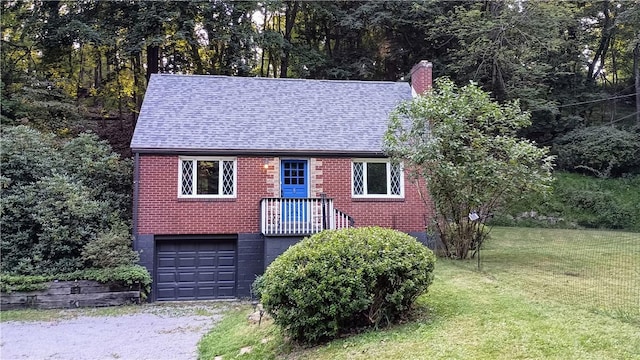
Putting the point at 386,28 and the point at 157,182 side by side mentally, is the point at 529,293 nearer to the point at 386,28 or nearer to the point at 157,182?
the point at 157,182

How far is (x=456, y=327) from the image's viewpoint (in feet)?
18.4

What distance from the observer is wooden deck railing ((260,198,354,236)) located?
1184cm

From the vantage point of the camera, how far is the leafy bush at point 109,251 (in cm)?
1142

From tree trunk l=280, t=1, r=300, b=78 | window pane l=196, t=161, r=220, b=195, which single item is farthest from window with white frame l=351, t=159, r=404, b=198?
tree trunk l=280, t=1, r=300, b=78

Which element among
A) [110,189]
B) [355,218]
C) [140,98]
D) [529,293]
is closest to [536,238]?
[355,218]

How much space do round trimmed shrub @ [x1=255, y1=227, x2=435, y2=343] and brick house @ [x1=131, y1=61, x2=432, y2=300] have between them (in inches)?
219

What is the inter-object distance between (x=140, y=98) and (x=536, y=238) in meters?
18.7

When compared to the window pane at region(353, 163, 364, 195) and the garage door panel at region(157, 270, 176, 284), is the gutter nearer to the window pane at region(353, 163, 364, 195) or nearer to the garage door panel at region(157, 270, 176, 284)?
the window pane at region(353, 163, 364, 195)

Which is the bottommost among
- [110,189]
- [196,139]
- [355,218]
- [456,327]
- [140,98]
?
[456,327]

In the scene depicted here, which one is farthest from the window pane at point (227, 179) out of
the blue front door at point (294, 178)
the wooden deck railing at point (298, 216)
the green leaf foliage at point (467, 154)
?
the green leaf foliage at point (467, 154)

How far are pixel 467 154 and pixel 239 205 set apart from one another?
6.09 m

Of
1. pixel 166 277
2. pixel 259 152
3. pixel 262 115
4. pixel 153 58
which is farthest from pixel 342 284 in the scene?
pixel 153 58

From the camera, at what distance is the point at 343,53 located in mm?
24016

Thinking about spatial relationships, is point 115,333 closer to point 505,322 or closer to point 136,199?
point 136,199
